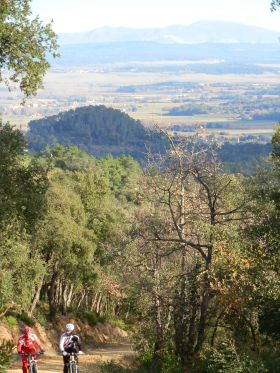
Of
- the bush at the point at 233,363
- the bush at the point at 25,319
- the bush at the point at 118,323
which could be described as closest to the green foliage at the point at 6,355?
the bush at the point at 233,363

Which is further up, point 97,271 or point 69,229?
point 69,229

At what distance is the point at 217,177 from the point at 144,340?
526cm

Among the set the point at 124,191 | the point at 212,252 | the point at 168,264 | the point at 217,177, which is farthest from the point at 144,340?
the point at 124,191

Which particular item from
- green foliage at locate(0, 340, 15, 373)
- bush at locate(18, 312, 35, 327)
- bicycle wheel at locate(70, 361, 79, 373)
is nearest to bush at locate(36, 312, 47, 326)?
bush at locate(18, 312, 35, 327)

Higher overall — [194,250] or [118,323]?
[194,250]

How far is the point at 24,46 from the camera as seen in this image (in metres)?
13.4

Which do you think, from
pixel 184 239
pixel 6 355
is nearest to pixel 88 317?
pixel 184 239

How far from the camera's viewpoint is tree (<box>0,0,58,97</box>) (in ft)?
42.8

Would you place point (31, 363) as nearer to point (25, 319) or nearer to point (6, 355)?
point (6, 355)

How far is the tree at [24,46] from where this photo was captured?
1305cm

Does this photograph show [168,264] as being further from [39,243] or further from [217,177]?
[39,243]

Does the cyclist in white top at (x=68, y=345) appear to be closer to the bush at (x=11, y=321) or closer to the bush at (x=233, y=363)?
the bush at (x=233, y=363)

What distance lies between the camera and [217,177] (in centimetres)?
1587

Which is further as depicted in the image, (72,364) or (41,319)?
(41,319)
